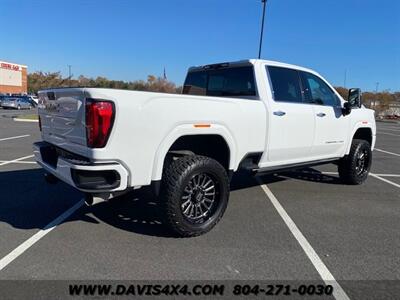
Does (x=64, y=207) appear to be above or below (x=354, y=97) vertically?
below

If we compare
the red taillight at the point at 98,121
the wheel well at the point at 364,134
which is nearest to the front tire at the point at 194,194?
the red taillight at the point at 98,121

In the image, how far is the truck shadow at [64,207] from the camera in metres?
4.69

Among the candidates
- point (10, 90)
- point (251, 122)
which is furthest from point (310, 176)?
point (10, 90)

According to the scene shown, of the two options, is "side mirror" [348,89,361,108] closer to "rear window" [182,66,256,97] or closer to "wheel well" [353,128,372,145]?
"wheel well" [353,128,372,145]

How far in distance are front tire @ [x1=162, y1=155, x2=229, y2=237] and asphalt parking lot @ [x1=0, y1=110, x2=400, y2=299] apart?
0.60 feet

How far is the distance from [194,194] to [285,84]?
7.76 ft

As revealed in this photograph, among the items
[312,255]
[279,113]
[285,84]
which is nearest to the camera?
[312,255]

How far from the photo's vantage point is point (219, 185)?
15.1 feet

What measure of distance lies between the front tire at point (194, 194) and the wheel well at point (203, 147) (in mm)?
236

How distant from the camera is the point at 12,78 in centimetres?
8375

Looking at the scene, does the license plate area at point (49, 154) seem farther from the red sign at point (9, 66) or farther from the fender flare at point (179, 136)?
the red sign at point (9, 66)

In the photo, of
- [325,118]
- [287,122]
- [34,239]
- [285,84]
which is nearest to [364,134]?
[325,118]

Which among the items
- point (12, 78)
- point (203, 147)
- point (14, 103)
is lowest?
point (14, 103)

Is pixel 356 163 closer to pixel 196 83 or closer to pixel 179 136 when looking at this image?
pixel 196 83
